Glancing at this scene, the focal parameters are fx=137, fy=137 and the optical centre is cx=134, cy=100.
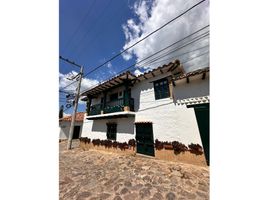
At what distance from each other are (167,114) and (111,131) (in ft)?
18.2

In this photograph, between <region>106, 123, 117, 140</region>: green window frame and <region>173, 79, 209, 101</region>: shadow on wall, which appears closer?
<region>173, 79, 209, 101</region>: shadow on wall

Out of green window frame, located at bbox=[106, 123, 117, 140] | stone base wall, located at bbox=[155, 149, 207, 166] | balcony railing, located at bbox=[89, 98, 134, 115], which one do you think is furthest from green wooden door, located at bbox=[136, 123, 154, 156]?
green window frame, located at bbox=[106, 123, 117, 140]

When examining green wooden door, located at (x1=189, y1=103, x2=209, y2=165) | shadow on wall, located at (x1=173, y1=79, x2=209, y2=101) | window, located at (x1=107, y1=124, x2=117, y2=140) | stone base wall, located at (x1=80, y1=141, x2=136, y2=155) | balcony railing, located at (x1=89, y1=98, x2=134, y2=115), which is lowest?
stone base wall, located at (x1=80, y1=141, x2=136, y2=155)

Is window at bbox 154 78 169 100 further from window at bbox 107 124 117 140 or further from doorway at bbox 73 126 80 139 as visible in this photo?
doorway at bbox 73 126 80 139

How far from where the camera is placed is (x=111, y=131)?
457 inches

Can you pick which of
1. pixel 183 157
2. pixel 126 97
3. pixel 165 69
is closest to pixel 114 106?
pixel 126 97

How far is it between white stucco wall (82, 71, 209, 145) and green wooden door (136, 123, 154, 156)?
36 cm

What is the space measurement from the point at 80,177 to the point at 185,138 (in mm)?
5187

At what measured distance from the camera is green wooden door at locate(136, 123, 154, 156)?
28.0 feet
